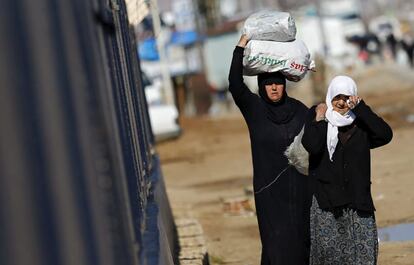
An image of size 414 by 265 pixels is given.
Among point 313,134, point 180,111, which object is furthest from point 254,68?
point 180,111

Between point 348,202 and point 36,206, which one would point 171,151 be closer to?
point 348,202

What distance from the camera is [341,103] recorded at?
618 centimetres

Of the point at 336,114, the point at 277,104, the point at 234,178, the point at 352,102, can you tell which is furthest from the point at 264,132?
the point at 234,178

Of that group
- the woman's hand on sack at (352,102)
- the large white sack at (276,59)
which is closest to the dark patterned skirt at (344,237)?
the woman's hand on sack at (352,102)

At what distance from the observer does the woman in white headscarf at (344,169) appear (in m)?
6.17

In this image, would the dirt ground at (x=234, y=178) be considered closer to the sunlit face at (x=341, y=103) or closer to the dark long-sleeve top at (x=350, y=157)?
the dark long-sleeve top at (x=350, y=157)

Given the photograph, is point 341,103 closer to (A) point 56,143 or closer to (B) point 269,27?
(B) point 269,27

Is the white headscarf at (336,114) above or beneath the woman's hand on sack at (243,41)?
beneath

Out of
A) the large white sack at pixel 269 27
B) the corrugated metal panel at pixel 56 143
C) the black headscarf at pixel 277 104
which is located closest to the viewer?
the corrugated metal panel at pixel 56 143

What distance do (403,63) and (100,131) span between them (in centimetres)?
5216

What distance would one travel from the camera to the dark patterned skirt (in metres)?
6.25

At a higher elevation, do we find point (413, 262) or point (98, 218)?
point (98, 218)

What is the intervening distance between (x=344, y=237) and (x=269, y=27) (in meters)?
1.46

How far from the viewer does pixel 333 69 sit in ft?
178
